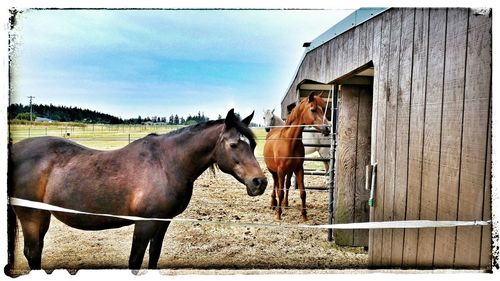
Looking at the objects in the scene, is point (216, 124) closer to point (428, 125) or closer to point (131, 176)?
point (131, 176)

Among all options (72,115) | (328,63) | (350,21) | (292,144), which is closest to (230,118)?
(72,115)

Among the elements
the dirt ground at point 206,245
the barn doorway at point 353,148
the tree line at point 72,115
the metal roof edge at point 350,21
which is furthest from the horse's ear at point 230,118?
the barn doorway at point 353,148

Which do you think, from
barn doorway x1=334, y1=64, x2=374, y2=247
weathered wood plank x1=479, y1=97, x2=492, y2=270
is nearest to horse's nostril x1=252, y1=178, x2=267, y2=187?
weathered wood plank x1=479, y1=97, x2=492, y2=270

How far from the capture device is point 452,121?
1787mm

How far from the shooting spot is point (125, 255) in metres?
2.14

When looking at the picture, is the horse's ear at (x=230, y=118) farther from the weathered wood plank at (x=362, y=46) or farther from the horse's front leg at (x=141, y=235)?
the weathered wood plank at (x=362, y=46)

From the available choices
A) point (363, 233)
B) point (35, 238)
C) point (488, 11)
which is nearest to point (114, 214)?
point (35, 238)

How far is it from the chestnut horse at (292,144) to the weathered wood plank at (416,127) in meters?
1.61

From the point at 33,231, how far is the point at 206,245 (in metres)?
1.05

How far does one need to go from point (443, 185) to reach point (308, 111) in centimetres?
198

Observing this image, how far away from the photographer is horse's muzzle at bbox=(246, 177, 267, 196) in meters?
2.02

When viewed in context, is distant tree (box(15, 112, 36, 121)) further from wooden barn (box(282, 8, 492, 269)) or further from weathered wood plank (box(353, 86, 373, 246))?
weathered wood plank (box(353, 86, 373, 246))

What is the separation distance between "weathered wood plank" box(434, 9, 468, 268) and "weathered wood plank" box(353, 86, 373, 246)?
4.86 feet

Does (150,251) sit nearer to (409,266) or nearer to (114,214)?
(114,214)
